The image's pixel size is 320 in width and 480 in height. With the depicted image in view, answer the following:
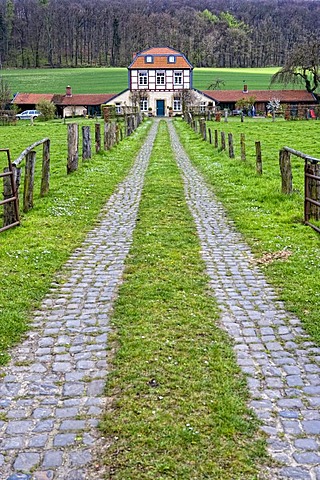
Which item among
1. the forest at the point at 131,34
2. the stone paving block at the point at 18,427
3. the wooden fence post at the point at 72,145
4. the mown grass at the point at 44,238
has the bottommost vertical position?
the stone paving block at the point at 18,427

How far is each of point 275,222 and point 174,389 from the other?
678 cm

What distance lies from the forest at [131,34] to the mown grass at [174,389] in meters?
132

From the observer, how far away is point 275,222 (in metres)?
10.6

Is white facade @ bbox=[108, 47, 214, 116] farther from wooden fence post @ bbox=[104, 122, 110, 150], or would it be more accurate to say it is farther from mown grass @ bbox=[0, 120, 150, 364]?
mown grass @ bbox=[0, 120, 150, 364]

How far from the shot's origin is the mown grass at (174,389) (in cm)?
357

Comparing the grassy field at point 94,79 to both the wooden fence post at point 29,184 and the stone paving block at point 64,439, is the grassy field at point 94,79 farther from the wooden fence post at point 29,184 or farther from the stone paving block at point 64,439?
the stone paving block at point 64,439

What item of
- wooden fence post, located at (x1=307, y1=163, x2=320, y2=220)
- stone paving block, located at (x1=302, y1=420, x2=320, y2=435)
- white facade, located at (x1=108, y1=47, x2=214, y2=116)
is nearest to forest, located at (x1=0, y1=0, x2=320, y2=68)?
white facade, located at (x1=108, y1=47, x2=214, y2=116)

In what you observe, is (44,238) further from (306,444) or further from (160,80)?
(160,80)

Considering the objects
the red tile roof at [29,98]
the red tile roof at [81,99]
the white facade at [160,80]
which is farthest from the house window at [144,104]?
the red tile roof at [29,98]

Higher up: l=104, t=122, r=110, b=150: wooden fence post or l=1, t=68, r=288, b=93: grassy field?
l=1, t=68, r=288, b=93: grassy field

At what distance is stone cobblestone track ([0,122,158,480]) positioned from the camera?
11.9 feet

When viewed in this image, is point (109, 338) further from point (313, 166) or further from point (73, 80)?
point (73, 80)

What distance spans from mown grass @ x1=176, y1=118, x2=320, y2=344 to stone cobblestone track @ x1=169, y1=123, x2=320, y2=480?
0.24 metres

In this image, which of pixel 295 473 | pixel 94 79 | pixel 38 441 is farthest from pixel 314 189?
pixel 94 79
